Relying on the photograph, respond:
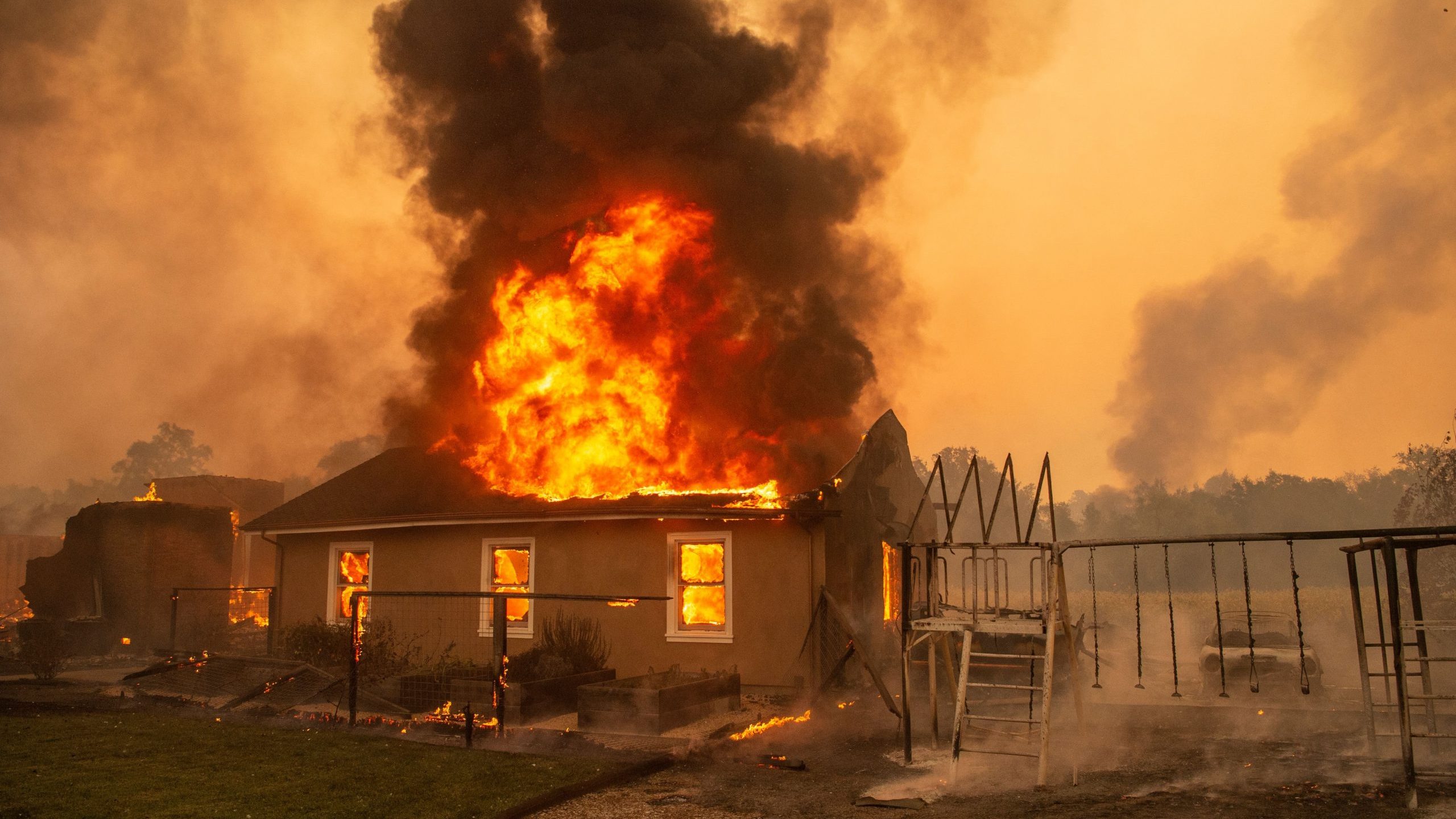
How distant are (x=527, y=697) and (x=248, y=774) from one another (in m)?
3.40

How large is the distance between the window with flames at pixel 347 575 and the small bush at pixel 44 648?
450 centimetres

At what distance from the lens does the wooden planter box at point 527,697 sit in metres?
11.3

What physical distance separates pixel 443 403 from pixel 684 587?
10.5 meters

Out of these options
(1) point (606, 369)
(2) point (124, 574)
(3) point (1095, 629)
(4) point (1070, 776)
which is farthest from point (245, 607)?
(4) point (1070, 776)

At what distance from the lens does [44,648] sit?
16.9 metres

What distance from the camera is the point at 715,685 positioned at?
11953mm

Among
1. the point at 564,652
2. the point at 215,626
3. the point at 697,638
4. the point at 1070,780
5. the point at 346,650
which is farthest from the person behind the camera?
the point at 215,626

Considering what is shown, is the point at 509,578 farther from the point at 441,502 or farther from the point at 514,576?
the point at 441,502

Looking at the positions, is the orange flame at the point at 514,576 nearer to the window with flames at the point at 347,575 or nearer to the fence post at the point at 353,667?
the window with flames at the point at 347,575

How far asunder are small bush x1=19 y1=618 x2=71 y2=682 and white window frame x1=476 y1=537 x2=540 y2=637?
7.19 meters

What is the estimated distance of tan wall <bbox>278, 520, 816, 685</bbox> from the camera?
14.0 m

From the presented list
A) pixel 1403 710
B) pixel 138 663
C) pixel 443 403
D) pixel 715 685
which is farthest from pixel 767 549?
A: pixel 138 663

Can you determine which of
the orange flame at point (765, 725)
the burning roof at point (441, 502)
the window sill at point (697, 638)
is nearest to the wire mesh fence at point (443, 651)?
the window sill at point (697, 638)

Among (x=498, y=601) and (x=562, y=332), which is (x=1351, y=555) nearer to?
(x=498, y=601)
